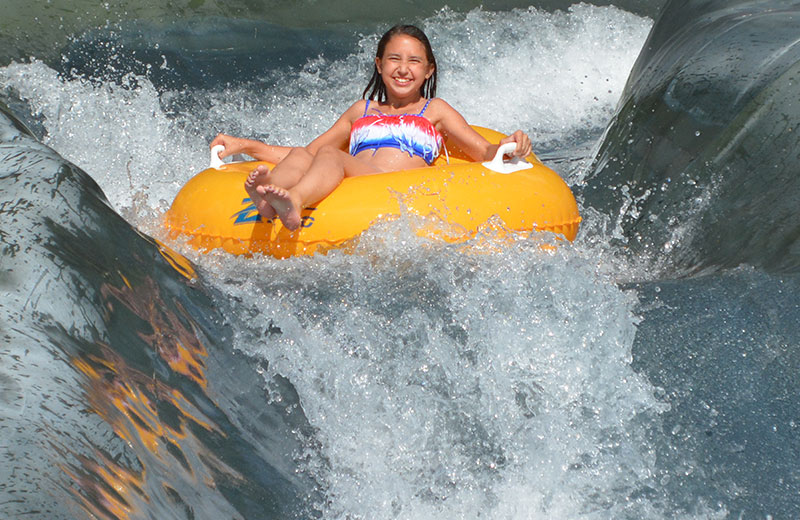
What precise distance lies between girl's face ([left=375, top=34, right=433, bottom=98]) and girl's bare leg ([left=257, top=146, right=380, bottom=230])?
49cm

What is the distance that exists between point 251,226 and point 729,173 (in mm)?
1706

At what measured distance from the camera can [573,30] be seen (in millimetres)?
6438

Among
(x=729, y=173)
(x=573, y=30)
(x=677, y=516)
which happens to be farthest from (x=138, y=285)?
(x=573, y=30)

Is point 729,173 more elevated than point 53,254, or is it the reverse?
point 53,254

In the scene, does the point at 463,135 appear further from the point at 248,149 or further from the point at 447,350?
the point at 447,350

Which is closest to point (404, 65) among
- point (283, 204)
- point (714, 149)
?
point (283, 204)

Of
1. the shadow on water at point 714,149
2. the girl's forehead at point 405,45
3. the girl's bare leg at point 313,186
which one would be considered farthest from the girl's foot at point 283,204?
the shadow on water at point 714,149

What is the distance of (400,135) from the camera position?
3.57m

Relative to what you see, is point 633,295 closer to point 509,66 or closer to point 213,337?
point 213,337

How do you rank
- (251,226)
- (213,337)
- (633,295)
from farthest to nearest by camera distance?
(251,226)
(633,295)
(213,337)

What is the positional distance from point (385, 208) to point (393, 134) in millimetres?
693

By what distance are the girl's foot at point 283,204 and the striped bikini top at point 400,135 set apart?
78 centimetres

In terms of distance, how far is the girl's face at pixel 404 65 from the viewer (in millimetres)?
3701

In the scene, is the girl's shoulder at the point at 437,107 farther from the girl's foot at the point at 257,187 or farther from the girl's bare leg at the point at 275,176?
the girl's foot at the point at 257,187
